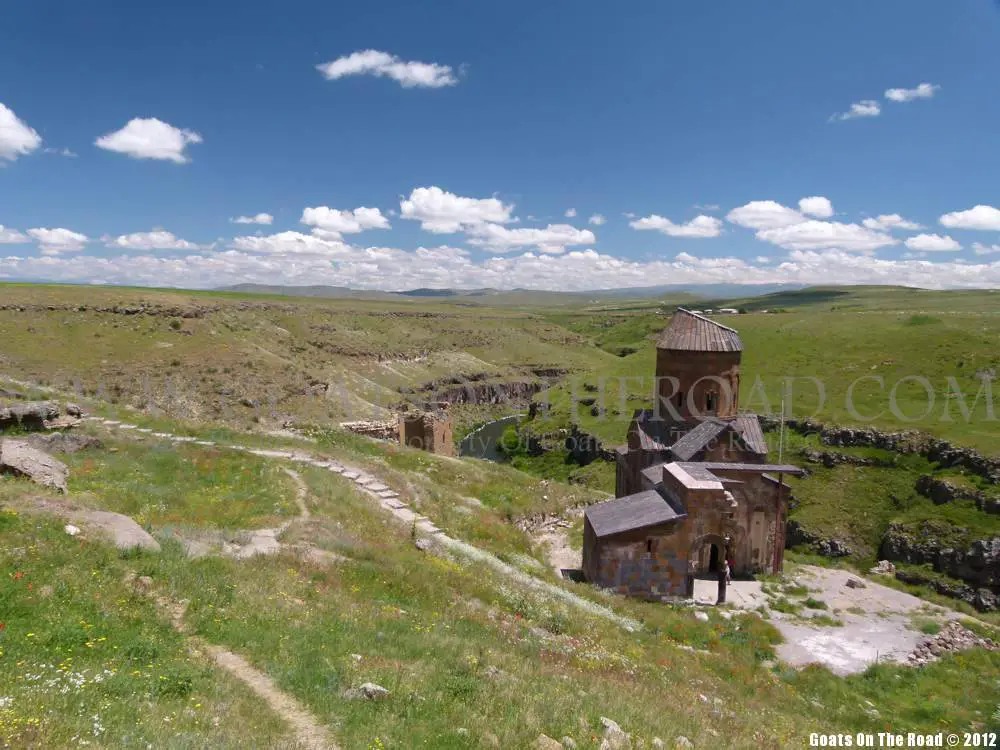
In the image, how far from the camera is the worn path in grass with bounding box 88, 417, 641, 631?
1393 centimetres

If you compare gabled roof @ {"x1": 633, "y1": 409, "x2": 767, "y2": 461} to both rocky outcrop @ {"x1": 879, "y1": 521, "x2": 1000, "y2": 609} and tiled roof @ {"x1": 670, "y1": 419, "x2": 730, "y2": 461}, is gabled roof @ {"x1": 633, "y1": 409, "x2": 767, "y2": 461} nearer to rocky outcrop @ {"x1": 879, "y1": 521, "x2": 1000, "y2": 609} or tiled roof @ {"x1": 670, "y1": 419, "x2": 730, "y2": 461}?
tiled roof @ {"x1": 670, "y1": 419, "x2": 730, "y2": 461}

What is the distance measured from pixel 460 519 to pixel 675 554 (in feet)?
22.7

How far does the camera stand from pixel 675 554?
17.5 meters

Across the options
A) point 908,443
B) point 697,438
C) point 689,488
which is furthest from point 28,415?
point 908,443

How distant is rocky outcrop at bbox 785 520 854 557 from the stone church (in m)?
10.00

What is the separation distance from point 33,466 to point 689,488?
1697 cm

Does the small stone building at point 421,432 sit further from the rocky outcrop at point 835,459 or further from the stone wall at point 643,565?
the rocky outcrop at point 835,459

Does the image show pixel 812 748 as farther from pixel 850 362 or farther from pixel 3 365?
pixel 850 362

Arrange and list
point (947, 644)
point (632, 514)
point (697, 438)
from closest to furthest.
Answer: point (947, 644) < point (632, 514) < point (697, 438)

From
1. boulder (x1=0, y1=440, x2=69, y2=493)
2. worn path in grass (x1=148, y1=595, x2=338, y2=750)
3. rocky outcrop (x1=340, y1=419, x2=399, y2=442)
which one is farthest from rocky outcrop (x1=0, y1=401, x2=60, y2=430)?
worn path in grass (x1=148, y1=595, x2=338, y2=750)

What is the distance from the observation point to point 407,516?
17.0 meters

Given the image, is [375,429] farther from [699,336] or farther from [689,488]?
[689,488]

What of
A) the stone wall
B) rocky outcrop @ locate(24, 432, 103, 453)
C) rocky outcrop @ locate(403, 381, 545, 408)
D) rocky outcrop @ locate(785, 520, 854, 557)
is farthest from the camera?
rocky outcrop @ locate(403, 381, 545, 408)

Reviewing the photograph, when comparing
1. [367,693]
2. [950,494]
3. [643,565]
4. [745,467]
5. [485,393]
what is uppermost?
[367,693]
